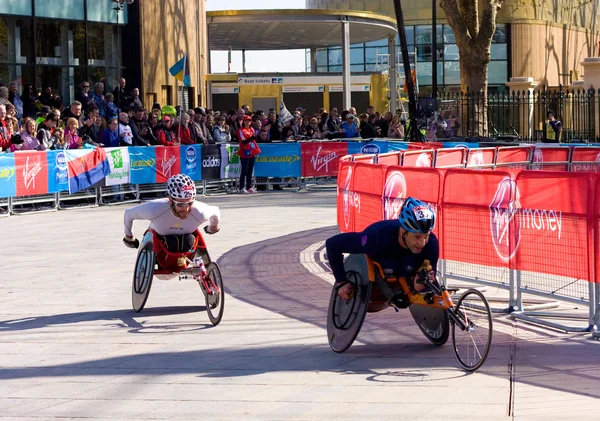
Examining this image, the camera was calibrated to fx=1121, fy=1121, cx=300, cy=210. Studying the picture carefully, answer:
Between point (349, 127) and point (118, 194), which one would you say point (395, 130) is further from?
point (118, 194)

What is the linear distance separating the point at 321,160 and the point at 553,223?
19845 mm

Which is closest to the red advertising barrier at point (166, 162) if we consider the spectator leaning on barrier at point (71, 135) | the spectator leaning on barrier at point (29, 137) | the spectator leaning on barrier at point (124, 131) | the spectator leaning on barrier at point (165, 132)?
the spectator leaning on barrier at point (165, 132)

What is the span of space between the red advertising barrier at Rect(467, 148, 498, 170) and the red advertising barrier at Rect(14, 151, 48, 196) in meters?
8.68

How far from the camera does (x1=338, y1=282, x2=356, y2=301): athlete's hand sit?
8.93 m

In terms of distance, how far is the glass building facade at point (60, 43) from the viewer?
31.8 m

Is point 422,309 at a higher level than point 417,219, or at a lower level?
lower

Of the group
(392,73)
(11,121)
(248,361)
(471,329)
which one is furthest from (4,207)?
(392,73)

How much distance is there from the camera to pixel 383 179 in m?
Answer: 13.1

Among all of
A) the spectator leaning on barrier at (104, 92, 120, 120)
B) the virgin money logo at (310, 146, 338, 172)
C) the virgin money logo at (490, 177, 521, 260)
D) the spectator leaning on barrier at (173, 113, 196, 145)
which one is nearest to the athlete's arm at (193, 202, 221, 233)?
the virgin money logo at (490, 177, 521, 260)

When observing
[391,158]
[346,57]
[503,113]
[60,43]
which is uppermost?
[60,43]

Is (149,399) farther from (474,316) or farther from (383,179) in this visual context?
(383,179)

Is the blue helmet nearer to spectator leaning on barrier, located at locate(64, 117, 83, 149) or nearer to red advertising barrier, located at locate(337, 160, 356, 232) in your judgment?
red advertising barrier, located at locate(337, 160, 356, 232)

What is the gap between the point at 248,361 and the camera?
8.95 m

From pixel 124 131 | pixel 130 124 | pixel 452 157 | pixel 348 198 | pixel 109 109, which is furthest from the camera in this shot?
pixel 109 109
